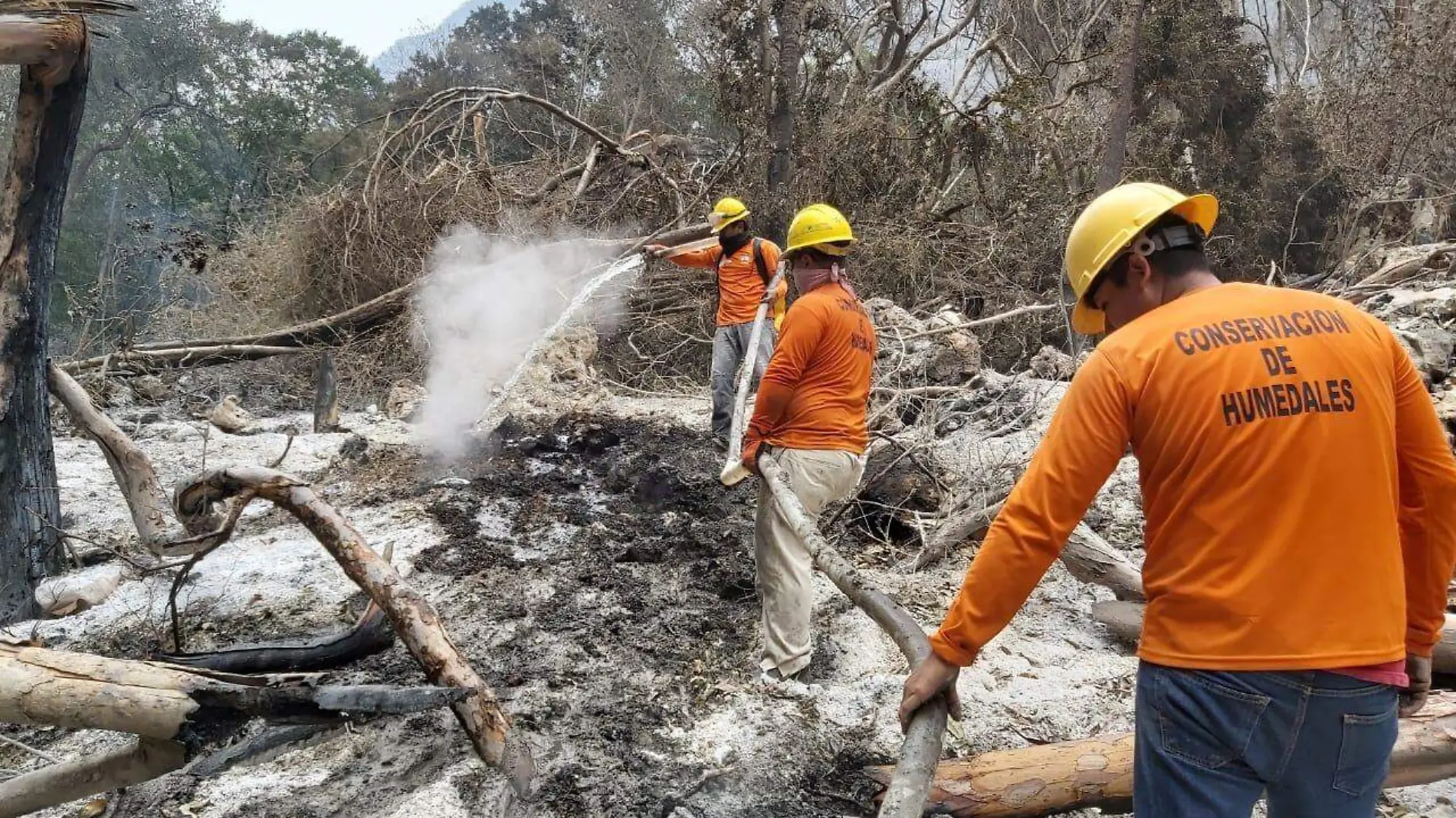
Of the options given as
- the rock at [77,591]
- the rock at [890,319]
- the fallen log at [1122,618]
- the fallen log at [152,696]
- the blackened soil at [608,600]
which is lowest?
the rock at [77,591]

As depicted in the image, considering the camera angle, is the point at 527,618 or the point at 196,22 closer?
the point at 527,618

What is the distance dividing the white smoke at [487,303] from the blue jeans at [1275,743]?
7245 millimetres

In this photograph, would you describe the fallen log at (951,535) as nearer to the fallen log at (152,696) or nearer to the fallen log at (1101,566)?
the fallen log at (1101,566)

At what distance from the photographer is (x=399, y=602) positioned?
9.13 feet

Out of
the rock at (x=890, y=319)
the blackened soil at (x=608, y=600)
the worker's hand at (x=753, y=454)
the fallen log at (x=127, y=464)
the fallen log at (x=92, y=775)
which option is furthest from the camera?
the rock at (x=890, y=319)

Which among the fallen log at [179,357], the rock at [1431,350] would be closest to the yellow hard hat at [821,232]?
the rock at [1431,350]

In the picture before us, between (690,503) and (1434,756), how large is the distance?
3.93m

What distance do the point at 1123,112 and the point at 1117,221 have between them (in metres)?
9.33

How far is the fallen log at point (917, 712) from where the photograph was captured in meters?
1.63

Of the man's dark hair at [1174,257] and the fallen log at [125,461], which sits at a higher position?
the man's dark hair at [1174,257]

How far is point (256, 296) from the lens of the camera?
388 inches

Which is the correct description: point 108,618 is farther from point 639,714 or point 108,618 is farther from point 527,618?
point 639,714

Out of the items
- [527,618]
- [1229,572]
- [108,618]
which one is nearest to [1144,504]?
[1229,572]

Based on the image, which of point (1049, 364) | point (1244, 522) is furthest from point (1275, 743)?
point (1049, 364)
